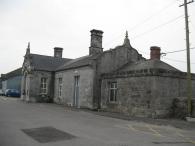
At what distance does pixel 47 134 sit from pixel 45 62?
26650 millimetres

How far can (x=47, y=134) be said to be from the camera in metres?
11.5

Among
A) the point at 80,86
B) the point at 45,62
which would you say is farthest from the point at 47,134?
the point at 45,62

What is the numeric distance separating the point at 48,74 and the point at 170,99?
19.4 meters

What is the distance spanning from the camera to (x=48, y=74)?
3556 cm

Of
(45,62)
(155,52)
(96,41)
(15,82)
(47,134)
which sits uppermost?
(96,41)

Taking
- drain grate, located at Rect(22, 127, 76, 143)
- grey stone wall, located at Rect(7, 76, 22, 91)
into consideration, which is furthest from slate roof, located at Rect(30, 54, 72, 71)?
drain grate, located at Rect(22, 127, 76, 143)

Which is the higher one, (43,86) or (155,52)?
(155,52)

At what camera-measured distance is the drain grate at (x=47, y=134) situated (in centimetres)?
1037

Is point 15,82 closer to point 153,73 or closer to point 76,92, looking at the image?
point 76,92

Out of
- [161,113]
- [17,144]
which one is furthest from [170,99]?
[17,144]

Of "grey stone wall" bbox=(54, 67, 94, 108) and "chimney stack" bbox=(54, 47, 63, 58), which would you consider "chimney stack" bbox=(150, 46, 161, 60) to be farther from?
"chimney stack" bbox=(54, 47, 63, 58)

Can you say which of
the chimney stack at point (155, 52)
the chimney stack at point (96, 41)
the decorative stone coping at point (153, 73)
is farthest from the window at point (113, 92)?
the chimney stack at point (96, 41)

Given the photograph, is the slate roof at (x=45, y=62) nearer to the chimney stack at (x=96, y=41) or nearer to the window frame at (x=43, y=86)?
the window frame at (x=43, y=86)

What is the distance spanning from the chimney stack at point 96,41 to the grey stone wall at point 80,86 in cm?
340
